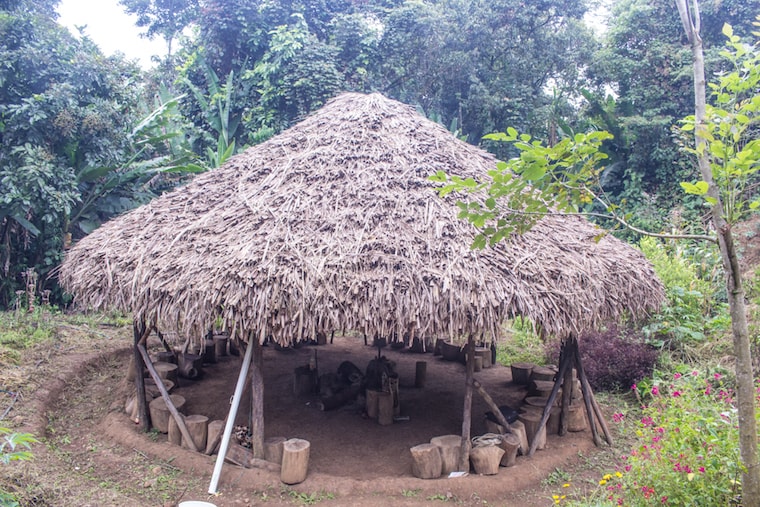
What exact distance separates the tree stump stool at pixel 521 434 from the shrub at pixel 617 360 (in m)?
2.40

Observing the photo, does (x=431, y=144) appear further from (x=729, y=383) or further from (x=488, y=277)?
(x=729, y=383)

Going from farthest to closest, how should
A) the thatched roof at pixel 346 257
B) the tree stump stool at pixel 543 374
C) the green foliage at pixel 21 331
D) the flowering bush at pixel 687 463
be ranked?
the tree stump stool at pixel 543 374
the green foliage at pixel 21 331
the thatched roof at pixel 346 257
the flowering bush at pixel 687 463

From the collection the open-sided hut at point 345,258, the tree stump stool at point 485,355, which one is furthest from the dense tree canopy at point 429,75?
the tree stump stool at point 485,355

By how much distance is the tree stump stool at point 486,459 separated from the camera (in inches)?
199

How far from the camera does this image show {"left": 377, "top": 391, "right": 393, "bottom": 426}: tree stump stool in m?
6.40

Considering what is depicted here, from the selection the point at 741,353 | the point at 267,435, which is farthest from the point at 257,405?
the point at 741,353

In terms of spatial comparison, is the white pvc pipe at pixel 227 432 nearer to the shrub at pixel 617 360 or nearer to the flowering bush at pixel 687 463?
the flowering bush at pixel 687 463

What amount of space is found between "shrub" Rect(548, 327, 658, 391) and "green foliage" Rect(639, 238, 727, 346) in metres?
0.34

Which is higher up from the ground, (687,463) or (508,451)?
(687,463)

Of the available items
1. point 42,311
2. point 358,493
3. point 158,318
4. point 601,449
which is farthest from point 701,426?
point 42,311

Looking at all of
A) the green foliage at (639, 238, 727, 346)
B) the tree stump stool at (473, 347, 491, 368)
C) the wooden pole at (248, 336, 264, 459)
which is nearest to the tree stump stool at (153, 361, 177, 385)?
the wooden pole at (248, 336, 264, 459)

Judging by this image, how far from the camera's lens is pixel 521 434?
18.0 ft

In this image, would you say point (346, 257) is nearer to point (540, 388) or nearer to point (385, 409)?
point (385, 409)

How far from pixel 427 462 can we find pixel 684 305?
5.60 meters
